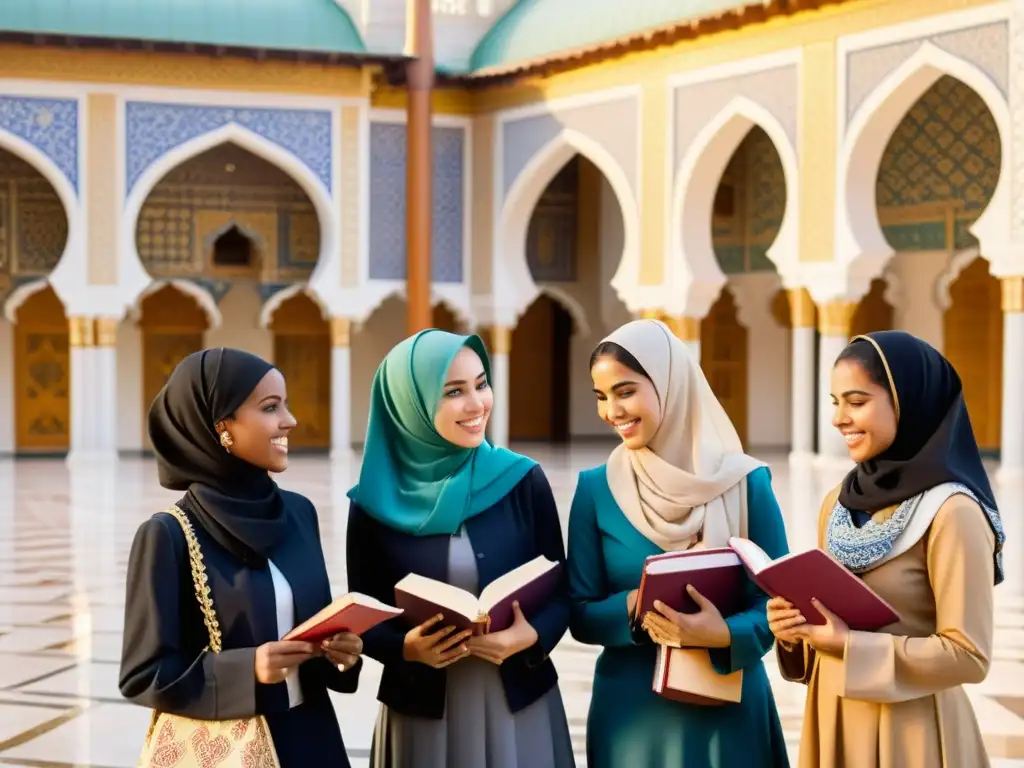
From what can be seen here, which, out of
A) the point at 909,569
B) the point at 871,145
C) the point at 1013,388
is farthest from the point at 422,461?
the point at 871,145

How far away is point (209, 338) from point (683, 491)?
14.9m

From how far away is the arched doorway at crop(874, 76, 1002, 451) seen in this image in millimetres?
13367

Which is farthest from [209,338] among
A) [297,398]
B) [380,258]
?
[380,258]

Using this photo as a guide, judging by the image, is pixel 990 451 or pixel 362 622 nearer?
pixel 362 622

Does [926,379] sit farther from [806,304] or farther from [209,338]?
[209,338]

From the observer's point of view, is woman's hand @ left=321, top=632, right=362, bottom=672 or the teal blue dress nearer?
woman's hand @ left=321, top=632, right=362, bottom=672

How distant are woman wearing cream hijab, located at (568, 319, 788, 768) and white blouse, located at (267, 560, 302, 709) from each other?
495mm

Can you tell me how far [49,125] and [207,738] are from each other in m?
13.2

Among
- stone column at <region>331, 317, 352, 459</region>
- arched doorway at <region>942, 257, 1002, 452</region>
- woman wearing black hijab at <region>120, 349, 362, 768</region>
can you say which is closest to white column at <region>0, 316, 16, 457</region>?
stone column at <region>331, 317, 352, 459</region>

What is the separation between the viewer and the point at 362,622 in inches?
81.4

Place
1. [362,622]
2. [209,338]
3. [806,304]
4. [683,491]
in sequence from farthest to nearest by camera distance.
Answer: [209,338] < [806,304] < [683,491] < [362,622]

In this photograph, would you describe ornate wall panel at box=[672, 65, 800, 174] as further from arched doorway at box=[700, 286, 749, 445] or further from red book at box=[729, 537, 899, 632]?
red book at box=[729, 537, 899, 632]

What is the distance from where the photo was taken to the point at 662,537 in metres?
2.36

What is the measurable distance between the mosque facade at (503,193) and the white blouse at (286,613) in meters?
9.65
